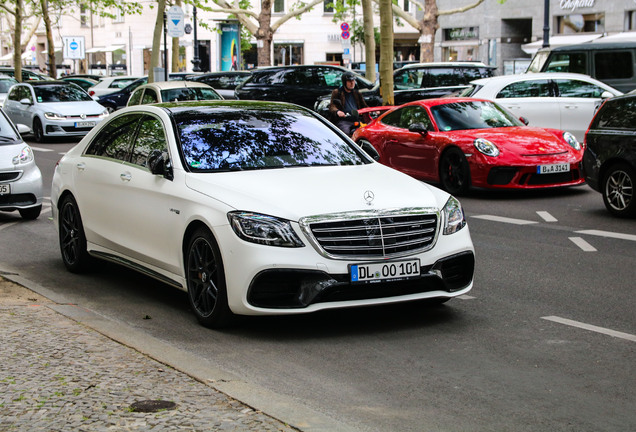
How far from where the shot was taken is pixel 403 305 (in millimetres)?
7871

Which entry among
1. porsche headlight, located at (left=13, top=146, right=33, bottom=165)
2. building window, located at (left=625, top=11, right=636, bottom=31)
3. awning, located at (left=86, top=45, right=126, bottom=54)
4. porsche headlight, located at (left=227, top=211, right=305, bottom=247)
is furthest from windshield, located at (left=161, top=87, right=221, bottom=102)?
awning, located at (left=86, top=45, right=126, bottom=54)

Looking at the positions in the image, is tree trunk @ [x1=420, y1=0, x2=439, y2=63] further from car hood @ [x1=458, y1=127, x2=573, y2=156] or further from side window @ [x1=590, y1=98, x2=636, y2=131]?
side window @ [x1=590, y1=98, x2=636, y2=131]

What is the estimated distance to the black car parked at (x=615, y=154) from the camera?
486 inches

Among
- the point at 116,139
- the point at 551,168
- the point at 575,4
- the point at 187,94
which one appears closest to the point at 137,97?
the point at 187,94

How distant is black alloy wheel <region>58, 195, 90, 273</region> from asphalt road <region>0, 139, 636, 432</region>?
0.12 metres

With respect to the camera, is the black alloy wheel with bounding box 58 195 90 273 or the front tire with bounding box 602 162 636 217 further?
the front tire with bounding box 602 162 636 217

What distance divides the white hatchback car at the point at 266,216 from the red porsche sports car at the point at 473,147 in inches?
221

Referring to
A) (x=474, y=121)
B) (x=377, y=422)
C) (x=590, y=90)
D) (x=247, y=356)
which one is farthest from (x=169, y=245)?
(x=590, y=90)

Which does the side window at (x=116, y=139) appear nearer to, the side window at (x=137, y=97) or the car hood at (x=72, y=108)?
the side window at (x=137, y=97)

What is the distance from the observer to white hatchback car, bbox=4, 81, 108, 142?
27906 millimetres

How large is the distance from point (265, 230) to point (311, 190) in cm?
52

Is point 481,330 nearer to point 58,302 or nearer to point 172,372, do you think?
point 172,372

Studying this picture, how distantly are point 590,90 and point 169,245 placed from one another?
14.3m

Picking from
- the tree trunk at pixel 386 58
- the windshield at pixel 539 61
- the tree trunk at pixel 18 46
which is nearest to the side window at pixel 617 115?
the windshield at pixel 539 61
